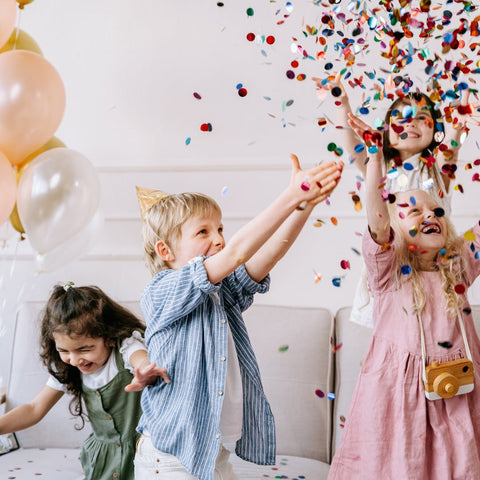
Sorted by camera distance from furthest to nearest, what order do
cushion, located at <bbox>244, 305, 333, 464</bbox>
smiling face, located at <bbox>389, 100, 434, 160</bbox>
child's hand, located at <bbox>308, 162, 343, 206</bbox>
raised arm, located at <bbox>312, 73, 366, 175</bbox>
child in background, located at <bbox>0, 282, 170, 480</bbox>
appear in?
1. cushion, located at <bbox>244, 305, 333, 464</bbox>
2. child in background, located at <bbox>0, 282, 170, 480</bbox>
3. smiling face, located at <bbox>389, 100, 434, 160</bbox>
4. raised arm, located at <bbox>312, 73, 366, 175</bbox>
5. child's hand, located at <bbox>308, 162, 343, 206</bbox>

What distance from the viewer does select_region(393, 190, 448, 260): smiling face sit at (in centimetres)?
171

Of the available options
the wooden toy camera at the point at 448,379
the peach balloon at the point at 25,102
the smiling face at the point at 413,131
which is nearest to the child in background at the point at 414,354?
the wooden toy camera at the point at 448,379

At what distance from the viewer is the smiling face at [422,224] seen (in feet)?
5.63

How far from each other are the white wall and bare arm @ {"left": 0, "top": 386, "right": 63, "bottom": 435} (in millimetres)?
638

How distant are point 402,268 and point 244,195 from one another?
3.07 feet

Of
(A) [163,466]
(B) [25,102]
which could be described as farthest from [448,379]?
(B) [25,102]

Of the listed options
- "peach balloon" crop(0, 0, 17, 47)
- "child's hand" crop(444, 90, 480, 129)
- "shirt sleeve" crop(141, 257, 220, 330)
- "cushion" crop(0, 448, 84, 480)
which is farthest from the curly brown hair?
"child's hand" crop(444, 90, 480, 129)

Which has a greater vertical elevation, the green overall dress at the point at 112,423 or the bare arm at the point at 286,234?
the bare arm at the point at 286,234

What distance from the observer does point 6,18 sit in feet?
5.81

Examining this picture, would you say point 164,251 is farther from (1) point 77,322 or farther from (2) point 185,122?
(2) point 185,122

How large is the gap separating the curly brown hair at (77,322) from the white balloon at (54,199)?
0.24 m

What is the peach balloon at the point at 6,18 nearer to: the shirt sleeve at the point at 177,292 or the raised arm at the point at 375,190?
the shirt sleeve at the point at 177,292

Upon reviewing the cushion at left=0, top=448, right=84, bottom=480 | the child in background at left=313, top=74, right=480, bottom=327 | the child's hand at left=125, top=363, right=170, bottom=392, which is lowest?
the cushion at left=0, top=448, right=84, bottom=480

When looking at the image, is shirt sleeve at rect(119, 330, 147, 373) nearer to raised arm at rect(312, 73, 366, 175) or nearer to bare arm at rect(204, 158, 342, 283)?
bare arm at rect(204, 158, 342, 283)
